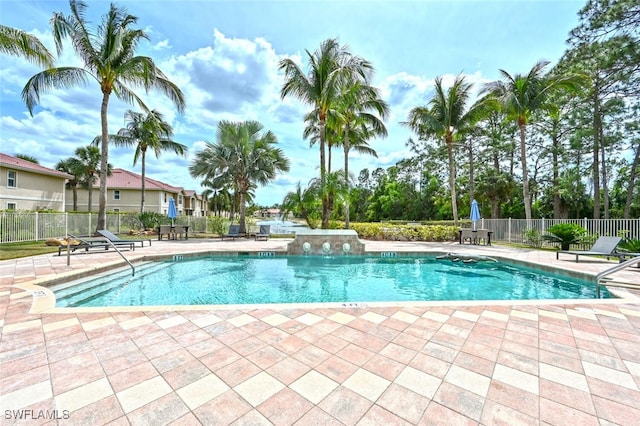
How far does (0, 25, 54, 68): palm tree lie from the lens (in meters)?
8.02

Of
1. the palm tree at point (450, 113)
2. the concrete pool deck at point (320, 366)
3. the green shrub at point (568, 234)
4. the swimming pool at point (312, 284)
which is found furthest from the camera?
the palm tree at point (450, 113)

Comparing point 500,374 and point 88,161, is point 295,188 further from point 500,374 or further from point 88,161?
point 88,161

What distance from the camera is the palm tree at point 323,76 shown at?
42.9 ft

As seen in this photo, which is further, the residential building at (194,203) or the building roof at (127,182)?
the residential building at (194,203)

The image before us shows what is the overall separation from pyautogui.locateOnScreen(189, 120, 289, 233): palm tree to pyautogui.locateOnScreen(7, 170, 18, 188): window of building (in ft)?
38.3

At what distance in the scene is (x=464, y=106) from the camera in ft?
56.3

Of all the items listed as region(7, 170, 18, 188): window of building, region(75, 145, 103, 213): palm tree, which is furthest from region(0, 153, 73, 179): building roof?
region(75, 145, 103, 213): palm tree

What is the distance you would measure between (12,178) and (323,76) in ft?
69.9

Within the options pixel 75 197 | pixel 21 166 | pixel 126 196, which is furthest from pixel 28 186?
pixel 126 196

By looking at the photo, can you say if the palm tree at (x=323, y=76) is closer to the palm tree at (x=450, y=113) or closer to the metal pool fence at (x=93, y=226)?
the palm tree at (x=450, y=113)

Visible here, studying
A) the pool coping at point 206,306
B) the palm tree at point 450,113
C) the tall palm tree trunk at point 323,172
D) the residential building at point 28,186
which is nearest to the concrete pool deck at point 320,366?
the pool coping at point 206,306

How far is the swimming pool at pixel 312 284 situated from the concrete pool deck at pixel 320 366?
1764 millimetres

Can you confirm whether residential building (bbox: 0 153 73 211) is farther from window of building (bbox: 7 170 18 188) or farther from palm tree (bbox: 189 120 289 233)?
palm tree (bbox: 189 120 289 233)

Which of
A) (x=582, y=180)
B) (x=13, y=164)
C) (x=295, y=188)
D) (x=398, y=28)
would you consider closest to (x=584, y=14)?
(x=582, y=180)
